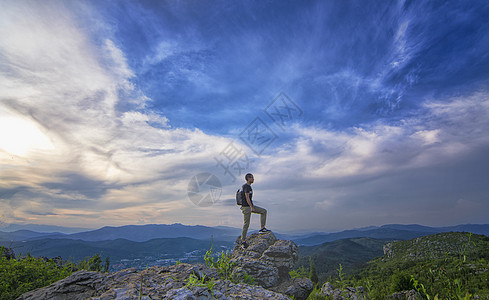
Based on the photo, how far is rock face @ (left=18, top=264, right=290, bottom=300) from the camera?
5.09 meters

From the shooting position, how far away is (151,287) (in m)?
5.70

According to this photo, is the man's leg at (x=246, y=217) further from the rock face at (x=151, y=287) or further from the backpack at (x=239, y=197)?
the rock face at (x=151, y=287)

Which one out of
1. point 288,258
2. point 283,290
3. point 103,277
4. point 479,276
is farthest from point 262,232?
point 479,276

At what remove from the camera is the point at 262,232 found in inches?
633

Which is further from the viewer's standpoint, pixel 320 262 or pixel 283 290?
pixel 320 262

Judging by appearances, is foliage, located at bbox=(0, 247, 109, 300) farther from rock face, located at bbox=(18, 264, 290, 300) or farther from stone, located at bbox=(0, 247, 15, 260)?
stone, located at bbox=(0, 247, 15, 260)

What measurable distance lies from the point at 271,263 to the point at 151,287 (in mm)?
8612

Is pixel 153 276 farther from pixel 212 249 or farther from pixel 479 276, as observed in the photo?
pixel 479 276

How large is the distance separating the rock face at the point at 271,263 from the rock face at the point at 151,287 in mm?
4018

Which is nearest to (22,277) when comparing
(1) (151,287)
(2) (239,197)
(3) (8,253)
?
(3) (8,253)

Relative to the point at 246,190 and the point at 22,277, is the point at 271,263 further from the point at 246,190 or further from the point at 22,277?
the point at 22,277

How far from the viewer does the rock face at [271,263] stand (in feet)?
36.7

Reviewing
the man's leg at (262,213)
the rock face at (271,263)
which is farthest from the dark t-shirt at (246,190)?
the rock face at (271,263)

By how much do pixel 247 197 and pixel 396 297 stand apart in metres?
8.53
